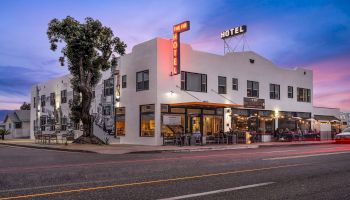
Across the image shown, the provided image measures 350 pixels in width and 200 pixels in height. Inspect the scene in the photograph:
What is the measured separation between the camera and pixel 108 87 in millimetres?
36562

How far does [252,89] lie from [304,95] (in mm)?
9065

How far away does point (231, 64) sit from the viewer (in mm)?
36281

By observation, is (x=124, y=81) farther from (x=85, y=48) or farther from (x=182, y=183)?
(x=182, y=183)

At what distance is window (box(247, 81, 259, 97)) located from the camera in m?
37.8

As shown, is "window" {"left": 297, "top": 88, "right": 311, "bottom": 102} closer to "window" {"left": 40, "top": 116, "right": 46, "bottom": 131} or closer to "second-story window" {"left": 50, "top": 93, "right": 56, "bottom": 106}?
"second-story window" {"left": 50, "top": 93, "right": 56, "bottom": 106}

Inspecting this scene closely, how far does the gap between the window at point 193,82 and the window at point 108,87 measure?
24.1 feet

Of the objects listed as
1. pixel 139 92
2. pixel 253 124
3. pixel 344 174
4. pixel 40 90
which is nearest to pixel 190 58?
pixel 139 92

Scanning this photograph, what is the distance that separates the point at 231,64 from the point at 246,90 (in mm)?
3072

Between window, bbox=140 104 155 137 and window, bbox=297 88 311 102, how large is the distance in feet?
63.8

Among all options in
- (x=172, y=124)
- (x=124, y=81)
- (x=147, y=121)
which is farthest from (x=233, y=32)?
(x=147, y=121)

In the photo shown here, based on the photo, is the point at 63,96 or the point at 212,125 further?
the point at 63,96

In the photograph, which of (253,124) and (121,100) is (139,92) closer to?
(121,100)

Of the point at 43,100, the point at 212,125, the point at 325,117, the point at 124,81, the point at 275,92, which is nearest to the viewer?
Answer: the point at 212,125

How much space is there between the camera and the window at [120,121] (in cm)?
3444
